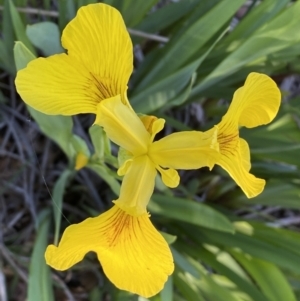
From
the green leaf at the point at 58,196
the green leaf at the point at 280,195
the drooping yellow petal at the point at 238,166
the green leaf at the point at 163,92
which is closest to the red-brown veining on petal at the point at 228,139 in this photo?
the drooping yellow petal at the point at 238,166

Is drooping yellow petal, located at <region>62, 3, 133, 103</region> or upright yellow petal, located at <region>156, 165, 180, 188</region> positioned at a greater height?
drooping yellow petal, located at <region>62, 3, 133, 103</region>

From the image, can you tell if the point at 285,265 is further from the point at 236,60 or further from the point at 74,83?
the point at 74,83

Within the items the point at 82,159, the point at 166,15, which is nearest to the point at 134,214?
the point at 82,159

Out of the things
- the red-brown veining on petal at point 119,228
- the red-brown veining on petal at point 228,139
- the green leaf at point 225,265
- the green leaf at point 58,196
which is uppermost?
the red-brown veining on petal at point 228,139

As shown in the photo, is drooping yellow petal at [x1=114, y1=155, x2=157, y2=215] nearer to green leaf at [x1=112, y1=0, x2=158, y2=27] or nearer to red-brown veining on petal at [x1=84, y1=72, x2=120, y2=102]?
red-brown veining on petal at [x1=84, y1=72, x2=120, y2=102]

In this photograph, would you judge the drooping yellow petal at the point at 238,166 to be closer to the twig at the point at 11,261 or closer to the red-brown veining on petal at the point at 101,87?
the red-brown veining on petal at the point at 101,87

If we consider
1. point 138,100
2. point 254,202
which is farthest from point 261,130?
point 138,100

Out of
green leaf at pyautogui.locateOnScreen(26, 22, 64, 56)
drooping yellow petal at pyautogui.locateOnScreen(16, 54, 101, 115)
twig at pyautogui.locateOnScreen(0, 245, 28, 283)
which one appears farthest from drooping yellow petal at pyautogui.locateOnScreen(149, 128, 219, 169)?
twig at pyautogui.locateOnScreen(0, 245, 28, 283)
